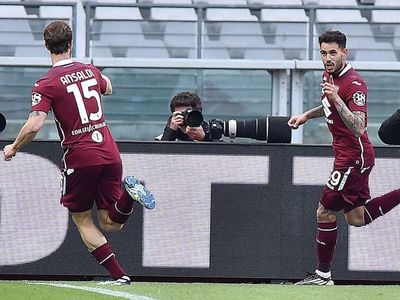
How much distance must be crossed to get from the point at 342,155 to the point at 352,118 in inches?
18.7

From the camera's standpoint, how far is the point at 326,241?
7391 mm

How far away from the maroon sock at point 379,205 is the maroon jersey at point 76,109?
1826 millimetres

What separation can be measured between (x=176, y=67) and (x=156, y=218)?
2.25 m

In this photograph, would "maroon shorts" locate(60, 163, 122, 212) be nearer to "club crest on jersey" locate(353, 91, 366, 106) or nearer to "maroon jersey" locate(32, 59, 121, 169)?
"maroon jersey" locate(32, 59, 121, 169)

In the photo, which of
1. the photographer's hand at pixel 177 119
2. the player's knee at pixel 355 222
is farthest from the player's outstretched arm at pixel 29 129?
the player's knee at pixel 355 222

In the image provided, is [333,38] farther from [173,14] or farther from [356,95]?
[173,14]

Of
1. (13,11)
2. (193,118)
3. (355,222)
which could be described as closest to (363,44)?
(13,11)

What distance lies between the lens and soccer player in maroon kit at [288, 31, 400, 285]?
7.04m

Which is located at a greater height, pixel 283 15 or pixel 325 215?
pixel 283 15

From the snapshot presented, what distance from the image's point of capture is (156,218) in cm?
802

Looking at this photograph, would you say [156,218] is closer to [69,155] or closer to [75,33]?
[69,155]

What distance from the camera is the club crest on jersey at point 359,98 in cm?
702

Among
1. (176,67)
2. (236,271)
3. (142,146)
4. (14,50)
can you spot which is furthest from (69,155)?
(14,50)

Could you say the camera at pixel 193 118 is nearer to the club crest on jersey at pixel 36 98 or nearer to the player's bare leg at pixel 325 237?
the player's bare leg at pixel 325 237
